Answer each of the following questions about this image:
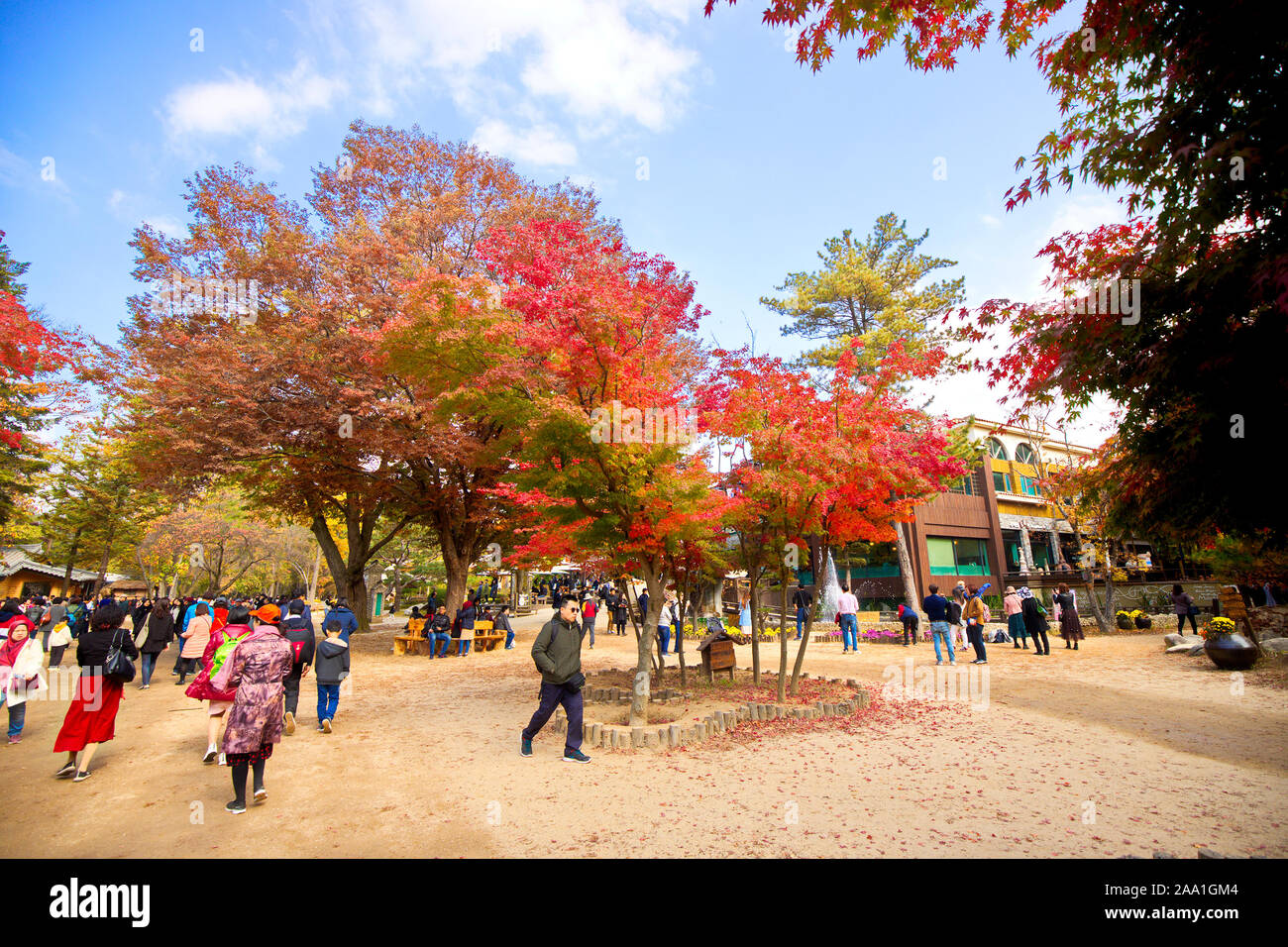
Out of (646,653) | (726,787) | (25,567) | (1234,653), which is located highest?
(25,567)

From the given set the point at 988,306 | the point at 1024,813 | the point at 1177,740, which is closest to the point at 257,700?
the point at 1024,813

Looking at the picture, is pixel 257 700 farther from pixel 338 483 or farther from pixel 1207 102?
pixel 338 483

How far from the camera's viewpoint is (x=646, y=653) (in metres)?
8.21

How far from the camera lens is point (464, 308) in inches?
344

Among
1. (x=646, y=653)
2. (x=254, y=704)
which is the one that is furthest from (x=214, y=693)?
(x=646, y=653)

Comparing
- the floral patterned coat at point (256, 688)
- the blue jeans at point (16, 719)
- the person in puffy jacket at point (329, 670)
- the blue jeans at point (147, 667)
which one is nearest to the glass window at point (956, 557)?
the person in puffy jacket at point (329, 670)

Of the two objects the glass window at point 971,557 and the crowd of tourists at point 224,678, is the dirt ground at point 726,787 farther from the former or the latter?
the glass window at point 971,557

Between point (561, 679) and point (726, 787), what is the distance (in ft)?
7.10

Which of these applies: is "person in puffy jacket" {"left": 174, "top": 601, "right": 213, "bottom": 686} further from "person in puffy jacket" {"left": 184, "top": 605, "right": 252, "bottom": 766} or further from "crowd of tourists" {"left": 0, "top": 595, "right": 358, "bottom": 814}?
"person in puffy jacket" {"left": 184, "top": 605, "right": 252, "bottom": 766}

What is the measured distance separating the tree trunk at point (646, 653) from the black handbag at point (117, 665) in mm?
5679

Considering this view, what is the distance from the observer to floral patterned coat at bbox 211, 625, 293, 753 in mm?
4973

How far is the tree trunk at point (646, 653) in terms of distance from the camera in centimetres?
775

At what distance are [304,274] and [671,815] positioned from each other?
60.6 feet
